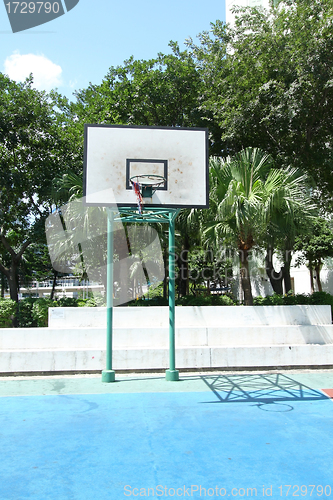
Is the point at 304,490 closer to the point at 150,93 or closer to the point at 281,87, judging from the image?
the point at 281,87

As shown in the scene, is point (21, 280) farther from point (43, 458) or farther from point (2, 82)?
point (43, 458)

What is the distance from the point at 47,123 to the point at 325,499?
16.9 m

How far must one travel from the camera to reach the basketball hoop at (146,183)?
896 centimetres

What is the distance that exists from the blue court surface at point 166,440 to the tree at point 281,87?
9.43 meters

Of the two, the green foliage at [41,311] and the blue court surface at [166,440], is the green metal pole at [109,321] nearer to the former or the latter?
the blue court surface at [166,440]

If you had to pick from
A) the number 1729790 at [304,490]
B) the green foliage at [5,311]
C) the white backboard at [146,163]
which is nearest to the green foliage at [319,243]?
the white backboard at [146,163]

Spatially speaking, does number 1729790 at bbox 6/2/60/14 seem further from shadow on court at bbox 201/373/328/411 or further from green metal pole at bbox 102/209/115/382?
shadow on court at bbox 201/373/328/411

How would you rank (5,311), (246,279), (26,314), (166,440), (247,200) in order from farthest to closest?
(26,314) < (246,279) < (5,311) < (247,200) < (166,440)

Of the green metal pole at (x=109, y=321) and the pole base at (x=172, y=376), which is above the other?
the green metal pole at (x=109, y=321)

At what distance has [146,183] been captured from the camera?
9.02 meters

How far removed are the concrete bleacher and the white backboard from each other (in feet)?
12.7

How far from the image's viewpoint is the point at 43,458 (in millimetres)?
4859

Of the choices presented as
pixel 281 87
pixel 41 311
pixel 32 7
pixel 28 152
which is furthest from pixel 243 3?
pixel 41 311

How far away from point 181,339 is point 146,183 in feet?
15.0
